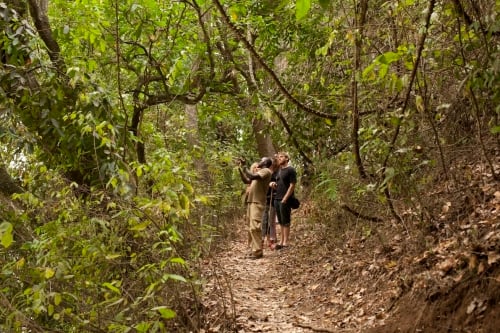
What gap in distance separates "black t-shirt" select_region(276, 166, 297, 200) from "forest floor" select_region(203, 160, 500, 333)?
4.00 feet

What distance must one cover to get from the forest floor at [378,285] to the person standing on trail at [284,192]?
964 mm

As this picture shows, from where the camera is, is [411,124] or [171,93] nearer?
[411,124]

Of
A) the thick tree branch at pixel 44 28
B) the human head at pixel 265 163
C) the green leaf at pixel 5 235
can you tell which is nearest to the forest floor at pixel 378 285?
the human head at pixel 265 163

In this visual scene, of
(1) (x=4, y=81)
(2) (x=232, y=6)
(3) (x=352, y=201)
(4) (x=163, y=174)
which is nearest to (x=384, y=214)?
(3) (x=352, y=201)

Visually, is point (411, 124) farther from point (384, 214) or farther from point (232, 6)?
point (232, 6)

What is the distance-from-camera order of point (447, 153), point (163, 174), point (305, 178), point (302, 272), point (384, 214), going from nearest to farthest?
point (163, 174) → point (447, 153) → point (384, 214) → point (302, 272) → point (305, 178)

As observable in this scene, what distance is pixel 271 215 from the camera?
10.2 meters

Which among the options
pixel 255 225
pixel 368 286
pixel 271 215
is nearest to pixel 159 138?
pixel 255 225

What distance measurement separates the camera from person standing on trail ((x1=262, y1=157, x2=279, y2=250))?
10219 millimetres

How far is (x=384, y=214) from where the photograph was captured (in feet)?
23.0

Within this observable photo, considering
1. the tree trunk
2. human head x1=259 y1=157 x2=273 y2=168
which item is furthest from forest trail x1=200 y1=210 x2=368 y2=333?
the tree trunk

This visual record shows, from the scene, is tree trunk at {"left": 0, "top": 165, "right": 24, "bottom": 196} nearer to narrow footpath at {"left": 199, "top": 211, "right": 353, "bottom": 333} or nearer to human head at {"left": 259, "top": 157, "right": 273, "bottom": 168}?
narrow footpath at {"left": 199, "top": 211, "right": 353, "bottom": 333}

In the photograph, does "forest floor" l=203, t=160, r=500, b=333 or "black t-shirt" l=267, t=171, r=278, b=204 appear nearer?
"forest floor" l=203, t=160, r=500, b=333

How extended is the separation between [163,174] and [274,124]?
147 inches
